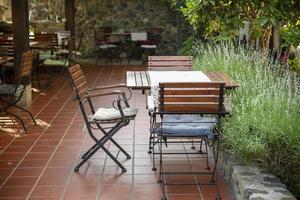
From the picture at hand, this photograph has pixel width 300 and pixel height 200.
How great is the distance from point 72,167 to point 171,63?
A: 209 cm

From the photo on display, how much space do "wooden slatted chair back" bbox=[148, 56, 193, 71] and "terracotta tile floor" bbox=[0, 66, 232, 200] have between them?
0.73m

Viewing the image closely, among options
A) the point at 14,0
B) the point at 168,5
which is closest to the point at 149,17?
the point at 168,5

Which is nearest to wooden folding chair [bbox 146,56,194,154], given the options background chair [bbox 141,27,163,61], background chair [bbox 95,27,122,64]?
background chair [bbox 141,27,163,61]

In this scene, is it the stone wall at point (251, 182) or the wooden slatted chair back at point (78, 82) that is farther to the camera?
the wooden slatted chair back at point (78, 82)

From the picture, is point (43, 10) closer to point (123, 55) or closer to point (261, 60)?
point (123, 55)

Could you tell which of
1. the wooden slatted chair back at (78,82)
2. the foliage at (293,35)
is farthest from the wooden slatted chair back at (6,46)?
the foliage at (293,35)

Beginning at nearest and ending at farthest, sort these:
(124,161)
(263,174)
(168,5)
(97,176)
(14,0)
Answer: (263,174), (97,176), (124,161), (14,0), (168,5)

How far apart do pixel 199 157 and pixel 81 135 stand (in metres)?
1.50

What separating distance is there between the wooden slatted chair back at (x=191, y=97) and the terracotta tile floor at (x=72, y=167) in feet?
2.18

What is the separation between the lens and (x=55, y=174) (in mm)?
4305

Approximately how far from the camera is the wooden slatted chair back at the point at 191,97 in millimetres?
3822

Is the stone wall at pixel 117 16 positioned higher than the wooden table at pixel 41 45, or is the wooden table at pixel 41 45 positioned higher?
the stone wall at pixel 117 16

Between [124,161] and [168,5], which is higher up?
[168,5]

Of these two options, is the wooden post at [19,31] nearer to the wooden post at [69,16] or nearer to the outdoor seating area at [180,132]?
the outdoor seating area at [180,132]
